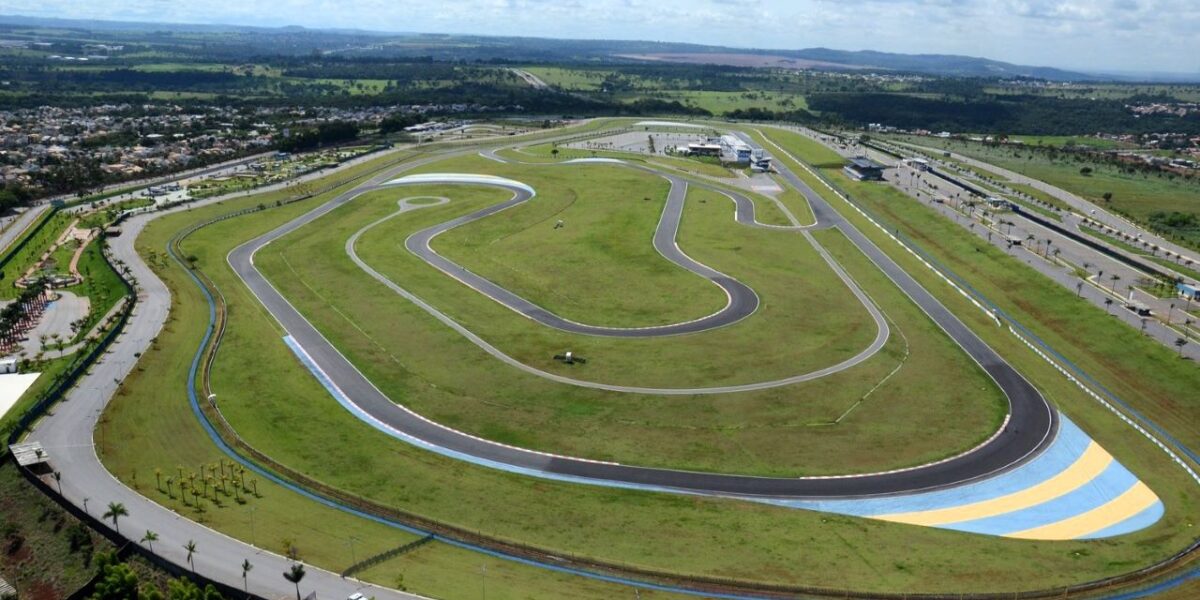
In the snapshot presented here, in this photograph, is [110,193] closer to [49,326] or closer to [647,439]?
[49,326]

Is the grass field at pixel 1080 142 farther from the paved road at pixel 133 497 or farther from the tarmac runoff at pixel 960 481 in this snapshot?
the paved road at pixel 133 497

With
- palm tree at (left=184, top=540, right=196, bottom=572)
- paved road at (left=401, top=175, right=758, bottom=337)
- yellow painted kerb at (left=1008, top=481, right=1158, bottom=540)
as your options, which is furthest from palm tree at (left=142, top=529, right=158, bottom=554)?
yellow painted kerb at (left=1008, top=481, right=1158, bottom=540)

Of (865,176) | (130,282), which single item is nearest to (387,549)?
(130,282)

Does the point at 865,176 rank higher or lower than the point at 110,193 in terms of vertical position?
higher

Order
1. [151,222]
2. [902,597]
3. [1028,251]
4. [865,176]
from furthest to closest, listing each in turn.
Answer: [865,176]
[151,222]
[1028,251]
[902,597]

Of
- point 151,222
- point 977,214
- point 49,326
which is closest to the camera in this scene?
point 49,326

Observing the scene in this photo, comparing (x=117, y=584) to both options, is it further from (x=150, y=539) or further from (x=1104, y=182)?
(x=1104, y=182)
